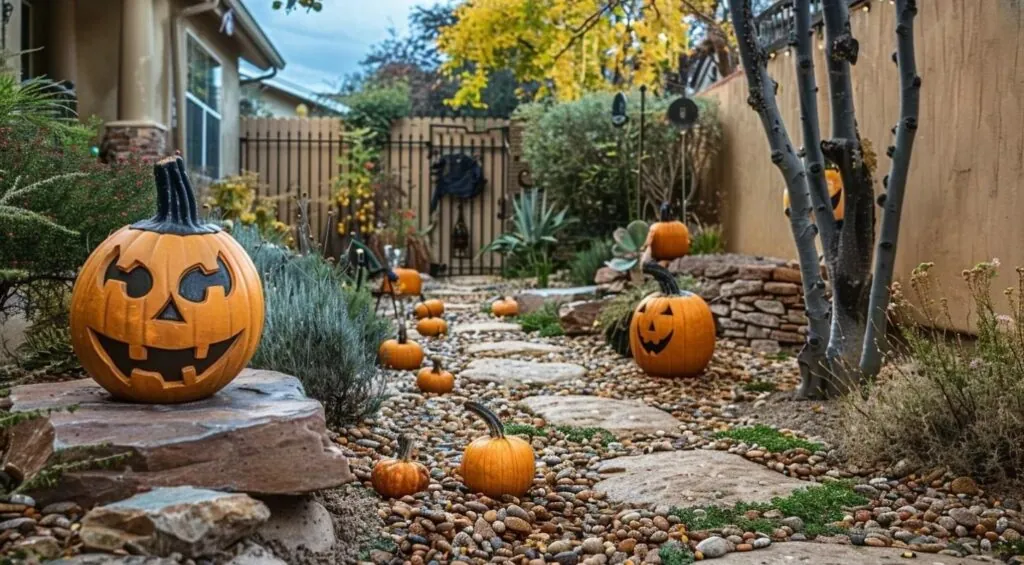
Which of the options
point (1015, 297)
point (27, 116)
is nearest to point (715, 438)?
point (1015, 297)

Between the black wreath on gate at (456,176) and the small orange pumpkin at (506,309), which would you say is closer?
the small orange pumpkin at (506,309)

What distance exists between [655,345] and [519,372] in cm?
83

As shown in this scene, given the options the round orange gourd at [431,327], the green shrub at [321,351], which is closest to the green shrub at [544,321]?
the round orange gourd at [431,327]

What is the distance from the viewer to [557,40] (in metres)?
9.91

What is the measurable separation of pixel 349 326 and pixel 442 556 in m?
1.82

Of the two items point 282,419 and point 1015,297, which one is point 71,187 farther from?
point 1015,297

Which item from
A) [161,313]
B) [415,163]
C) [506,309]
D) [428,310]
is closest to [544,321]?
[506,309]

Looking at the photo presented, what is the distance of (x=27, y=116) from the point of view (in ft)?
11.2

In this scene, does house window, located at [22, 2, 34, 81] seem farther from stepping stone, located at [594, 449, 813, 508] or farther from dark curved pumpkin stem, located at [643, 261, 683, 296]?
stepping stone, located at [594, 449, 813, 508]

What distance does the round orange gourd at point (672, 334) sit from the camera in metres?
5.11

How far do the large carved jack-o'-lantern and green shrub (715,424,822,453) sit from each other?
2169 millimetres

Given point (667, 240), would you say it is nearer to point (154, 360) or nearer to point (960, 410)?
point (960, 410)

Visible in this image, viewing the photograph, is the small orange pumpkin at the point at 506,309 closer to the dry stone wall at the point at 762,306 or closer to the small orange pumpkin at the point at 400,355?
the dry stone wall at the point at 762,306

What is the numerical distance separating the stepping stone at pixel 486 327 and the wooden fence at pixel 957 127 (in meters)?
2.90
